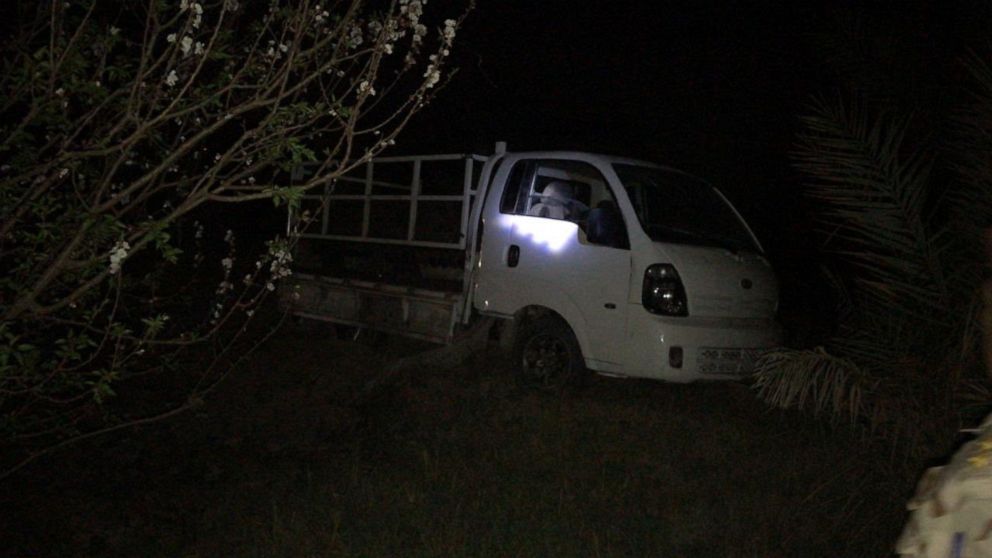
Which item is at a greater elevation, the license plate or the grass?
the license plate

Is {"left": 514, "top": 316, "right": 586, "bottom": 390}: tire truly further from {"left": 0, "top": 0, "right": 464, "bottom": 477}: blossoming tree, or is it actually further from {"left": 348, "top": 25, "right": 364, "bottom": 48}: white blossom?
{"left": 348, "top": 25, "right": 364, "bottom": 48}: white blossom

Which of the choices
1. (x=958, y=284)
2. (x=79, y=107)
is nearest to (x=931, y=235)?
(x=958, y=284)

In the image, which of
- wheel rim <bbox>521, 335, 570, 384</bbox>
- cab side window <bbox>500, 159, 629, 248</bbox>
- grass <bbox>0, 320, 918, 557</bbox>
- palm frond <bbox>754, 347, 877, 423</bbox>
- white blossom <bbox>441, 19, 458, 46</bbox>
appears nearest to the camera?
palm frond <bbox>754, 347, 877, 423</bbox>

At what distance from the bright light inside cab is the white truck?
1 centimetres

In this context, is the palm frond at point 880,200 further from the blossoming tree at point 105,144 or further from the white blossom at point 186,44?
the white blossom at point 186,44

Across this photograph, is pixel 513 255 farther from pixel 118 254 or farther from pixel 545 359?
pixel 118 254

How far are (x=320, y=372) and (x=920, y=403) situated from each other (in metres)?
5.92

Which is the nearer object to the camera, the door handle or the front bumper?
the front bumper

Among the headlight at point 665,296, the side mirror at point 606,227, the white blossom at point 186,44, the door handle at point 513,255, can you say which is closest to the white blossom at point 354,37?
the white blossom at point 186,44

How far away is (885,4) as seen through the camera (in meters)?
6.62

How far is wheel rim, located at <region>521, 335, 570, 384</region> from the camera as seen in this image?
7613 mm

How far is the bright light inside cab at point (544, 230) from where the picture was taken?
7.50 metres

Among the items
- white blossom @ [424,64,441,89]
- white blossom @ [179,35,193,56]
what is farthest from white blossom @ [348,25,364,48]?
white blossom @ [179,35,193,56]

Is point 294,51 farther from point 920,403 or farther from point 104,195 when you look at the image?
point 920,403
